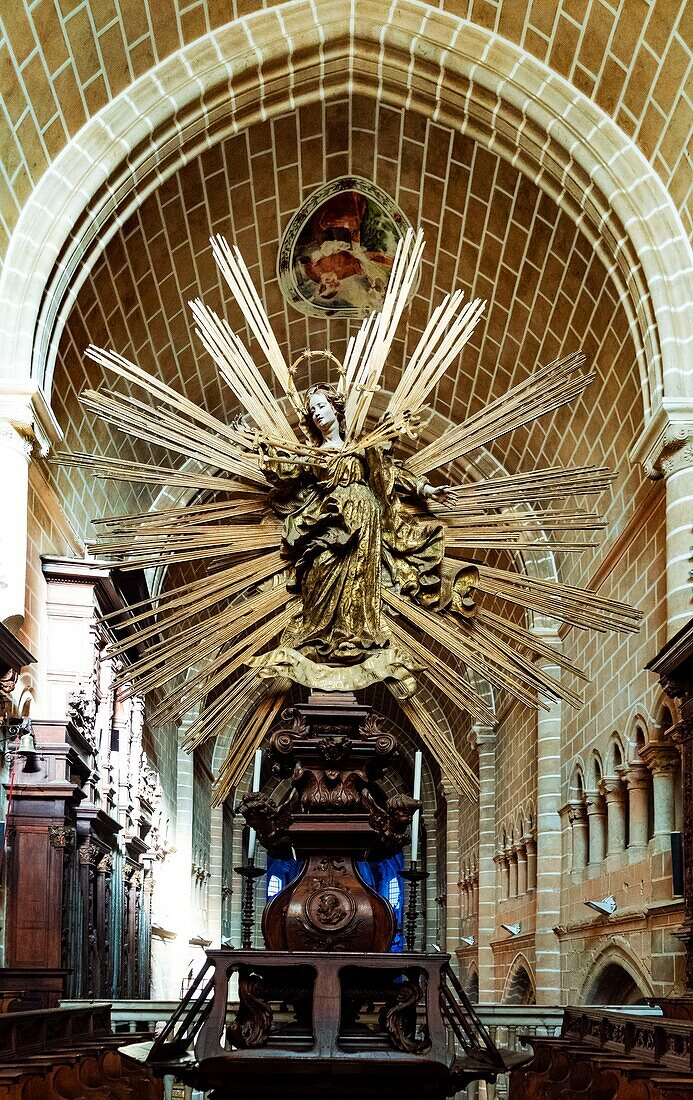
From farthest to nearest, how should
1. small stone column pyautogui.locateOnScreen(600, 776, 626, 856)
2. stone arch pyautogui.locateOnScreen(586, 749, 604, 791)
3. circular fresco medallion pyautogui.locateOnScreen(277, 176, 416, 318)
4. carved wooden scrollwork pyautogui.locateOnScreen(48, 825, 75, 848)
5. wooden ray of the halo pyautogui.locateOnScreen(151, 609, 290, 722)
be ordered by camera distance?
circular fresco medallion pyautogui.locateOnScreen(277, 176, 416, 318) → stone arch pyautogui.locateOnScreen(586, 749, 604, 791) → small stone column pyautogui.locateOnScreen(600, 776, 626, 856) → carved wooden scrollwork pyautogui.locateOnScreen(48, 825, 75, 848) → wooden ray of the halo pyautogui.locateOnScreen(151, 609, 290, 722)

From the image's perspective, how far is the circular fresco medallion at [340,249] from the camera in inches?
641

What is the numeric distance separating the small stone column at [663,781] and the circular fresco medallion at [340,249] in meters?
6.55

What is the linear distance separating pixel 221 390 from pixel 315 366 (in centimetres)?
205

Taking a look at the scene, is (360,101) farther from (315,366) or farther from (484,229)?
(315,366)

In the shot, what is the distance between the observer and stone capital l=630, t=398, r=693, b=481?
1203 centimetres

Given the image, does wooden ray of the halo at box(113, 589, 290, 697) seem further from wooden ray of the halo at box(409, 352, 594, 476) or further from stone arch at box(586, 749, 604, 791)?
stone arch at box(586, 749, 604, 791)

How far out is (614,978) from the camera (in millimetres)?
15195

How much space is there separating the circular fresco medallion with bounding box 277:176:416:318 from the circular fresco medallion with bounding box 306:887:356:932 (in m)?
11.1

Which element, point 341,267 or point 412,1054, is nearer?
point 412,1054

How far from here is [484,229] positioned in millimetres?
15703

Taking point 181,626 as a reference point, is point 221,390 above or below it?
above

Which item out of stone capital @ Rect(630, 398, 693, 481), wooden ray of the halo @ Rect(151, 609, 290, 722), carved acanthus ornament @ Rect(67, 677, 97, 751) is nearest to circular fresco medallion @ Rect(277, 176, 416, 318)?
stone capital @ Rect(630, 398, 693, 481)

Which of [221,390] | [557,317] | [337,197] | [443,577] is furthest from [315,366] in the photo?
[443,577]

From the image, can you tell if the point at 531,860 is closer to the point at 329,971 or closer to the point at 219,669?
the point at 219,669
